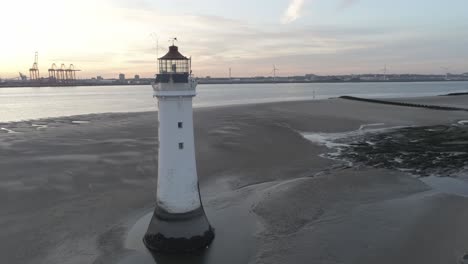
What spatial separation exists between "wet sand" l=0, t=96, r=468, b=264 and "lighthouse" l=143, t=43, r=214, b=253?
51 cm

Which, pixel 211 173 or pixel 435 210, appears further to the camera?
pixel 211 173

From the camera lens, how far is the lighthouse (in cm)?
995

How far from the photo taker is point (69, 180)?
16781mm

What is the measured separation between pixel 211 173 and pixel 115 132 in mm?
13817

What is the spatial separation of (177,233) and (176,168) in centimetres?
181

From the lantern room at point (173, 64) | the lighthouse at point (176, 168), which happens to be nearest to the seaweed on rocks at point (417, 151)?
the lighthouse at point (176, 168)

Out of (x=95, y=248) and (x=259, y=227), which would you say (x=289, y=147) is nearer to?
(x=259, y=227)

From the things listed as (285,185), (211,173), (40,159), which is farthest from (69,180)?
(285,185)

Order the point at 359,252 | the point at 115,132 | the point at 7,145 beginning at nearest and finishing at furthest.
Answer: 1. the point at 359,252
2. the point at 7,145
3. the point at 115,132

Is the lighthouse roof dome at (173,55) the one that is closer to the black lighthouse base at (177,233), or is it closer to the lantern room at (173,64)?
the lantern room at (173,64)

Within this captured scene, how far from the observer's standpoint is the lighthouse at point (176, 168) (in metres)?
9.95

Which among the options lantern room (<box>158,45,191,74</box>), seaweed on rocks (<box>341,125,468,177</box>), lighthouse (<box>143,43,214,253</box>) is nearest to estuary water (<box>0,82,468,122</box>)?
seaweed on rocks (<box>341,125,468,177</box>)

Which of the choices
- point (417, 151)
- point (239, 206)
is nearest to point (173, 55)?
point (239, 206)

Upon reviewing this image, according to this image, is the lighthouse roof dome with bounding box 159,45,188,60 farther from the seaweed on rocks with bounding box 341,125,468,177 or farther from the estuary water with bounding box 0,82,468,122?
the estuary water with bounding box 0,82,468,122
